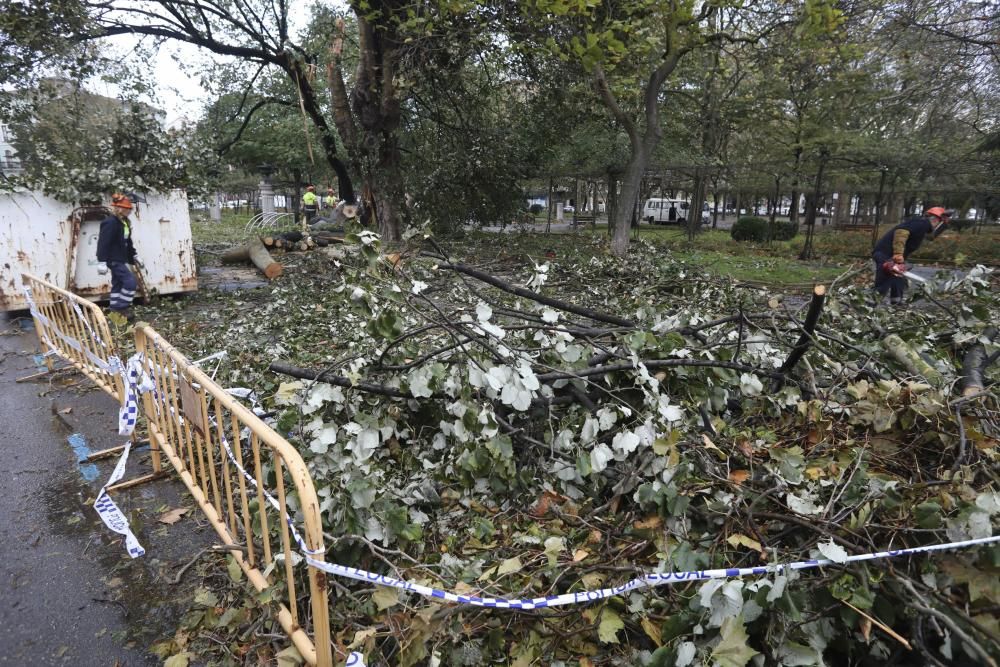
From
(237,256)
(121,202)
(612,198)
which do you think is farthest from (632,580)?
(612,198)

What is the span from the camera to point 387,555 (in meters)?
2.32

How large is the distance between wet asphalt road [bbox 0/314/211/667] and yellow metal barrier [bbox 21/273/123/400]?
1.51 feet

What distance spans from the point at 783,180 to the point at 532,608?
2028 centimetres

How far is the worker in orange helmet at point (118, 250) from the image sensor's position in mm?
7352

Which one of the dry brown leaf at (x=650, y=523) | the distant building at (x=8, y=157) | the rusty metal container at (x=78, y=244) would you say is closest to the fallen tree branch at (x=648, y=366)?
the dry brown leaf at (x=650, y=523)

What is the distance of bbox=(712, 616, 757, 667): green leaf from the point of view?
5.49 ft

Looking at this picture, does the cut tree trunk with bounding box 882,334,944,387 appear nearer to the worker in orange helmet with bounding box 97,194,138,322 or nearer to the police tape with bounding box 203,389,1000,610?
the police tape with bounding box 203,389,1000,610

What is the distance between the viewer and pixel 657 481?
2.24 meters

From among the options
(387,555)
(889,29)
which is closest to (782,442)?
(387,555)

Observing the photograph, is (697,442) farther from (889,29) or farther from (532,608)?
(889,29)

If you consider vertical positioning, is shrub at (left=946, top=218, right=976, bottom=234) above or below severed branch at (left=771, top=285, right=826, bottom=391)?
above

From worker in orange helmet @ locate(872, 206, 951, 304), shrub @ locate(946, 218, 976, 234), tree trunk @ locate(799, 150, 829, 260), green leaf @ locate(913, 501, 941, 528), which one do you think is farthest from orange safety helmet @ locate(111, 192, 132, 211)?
shrub @ locate(946, 218, 976, 234)

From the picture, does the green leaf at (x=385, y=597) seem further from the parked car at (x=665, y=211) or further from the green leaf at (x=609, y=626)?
the parked car at (x=665, y=211)

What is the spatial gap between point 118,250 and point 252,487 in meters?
6.17
